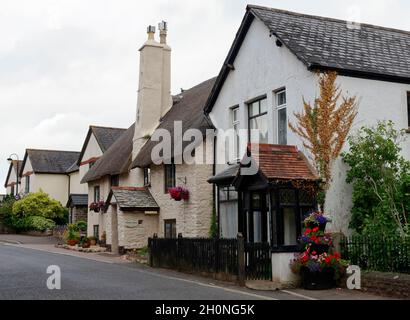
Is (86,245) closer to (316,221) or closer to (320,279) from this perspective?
(316,221)

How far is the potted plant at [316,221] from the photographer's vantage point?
48.6 ft

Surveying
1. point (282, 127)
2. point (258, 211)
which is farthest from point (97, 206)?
point (282, 127)

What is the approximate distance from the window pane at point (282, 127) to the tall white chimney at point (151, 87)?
455 inches

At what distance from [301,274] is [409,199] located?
13.0ft

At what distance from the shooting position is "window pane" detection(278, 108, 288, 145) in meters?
18.5

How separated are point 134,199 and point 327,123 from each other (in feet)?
40.8

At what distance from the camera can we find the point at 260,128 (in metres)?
19.8

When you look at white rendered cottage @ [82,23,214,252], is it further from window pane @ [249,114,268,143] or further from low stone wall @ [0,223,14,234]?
low stone wall @ [0,223,14,234]

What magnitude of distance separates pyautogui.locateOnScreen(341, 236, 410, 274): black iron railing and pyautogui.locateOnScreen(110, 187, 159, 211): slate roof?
12647 millimetres

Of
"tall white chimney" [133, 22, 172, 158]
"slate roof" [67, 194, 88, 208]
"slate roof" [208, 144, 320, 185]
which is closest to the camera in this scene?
"slate roof" [208, 144, 320, 185]

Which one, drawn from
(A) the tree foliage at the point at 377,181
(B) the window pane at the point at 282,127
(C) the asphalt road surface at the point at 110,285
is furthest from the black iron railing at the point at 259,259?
(B) the window pane at the point at 282,127

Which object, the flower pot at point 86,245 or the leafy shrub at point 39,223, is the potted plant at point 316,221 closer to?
the flower pot at point 86,245

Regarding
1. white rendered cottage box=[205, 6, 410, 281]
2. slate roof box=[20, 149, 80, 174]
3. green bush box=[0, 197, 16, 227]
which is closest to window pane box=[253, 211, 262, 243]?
white rendered cottage box=[205, 6, 410, 281]
